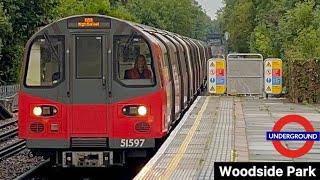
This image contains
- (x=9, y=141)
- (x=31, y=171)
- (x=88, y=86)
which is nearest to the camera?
(x=88, y=86)

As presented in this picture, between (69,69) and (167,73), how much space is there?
2304 mm

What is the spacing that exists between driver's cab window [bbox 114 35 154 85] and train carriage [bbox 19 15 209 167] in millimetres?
19

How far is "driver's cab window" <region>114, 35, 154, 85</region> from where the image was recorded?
46.0 ft

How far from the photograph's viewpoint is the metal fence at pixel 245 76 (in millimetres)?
26672

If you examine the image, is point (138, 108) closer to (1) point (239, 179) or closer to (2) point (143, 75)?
(2) point (143, 75)

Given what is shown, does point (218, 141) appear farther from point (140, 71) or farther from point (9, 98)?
point (9, 98)

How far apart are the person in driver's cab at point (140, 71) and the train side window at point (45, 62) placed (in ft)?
3.87

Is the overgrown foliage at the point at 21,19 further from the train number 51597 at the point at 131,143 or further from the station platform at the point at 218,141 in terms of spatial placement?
the train number 51597 at the point at 131,143

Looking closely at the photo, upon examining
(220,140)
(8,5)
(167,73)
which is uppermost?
(8,5)

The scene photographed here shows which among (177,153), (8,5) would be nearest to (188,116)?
(177,153)

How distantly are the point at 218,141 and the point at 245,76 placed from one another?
42.6ft

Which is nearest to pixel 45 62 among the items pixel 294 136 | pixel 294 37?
pixel 294 136

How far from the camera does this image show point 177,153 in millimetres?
12648

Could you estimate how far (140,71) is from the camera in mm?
14141
